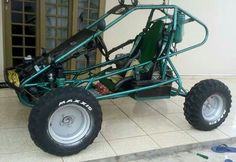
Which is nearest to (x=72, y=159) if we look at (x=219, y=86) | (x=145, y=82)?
(x=145, y=82)

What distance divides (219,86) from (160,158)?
106 cm

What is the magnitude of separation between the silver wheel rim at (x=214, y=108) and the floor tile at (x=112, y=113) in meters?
0.95

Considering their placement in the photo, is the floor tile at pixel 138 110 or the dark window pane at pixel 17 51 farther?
the dark window pane at pixel 17 51

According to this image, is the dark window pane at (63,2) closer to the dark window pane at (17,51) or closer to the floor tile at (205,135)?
the dark window pane at (17,51)

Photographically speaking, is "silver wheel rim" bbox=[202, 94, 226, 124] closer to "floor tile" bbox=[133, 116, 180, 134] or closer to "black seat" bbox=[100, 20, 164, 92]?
"floor tile" bbox=[133, 116, 180, 134]

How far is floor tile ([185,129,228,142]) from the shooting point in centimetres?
318

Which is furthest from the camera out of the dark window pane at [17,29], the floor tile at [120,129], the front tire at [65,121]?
the dark window pane at [17,29]

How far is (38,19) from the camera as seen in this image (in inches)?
169

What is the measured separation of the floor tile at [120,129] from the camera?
3.07 m

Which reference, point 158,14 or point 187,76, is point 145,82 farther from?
point 187,76

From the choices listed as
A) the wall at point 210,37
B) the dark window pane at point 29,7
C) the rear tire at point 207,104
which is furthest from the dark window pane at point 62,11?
the rear tire at point 207,104

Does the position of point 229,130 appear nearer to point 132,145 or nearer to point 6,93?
point 132,145

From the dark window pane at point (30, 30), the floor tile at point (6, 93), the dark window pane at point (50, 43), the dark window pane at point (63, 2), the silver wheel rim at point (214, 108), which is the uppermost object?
the dark window pane at point (63, 2)

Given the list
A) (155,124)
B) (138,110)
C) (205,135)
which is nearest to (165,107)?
(138,110)
